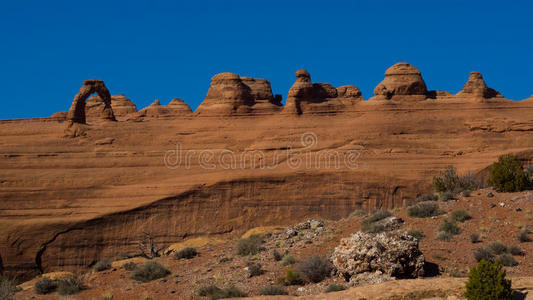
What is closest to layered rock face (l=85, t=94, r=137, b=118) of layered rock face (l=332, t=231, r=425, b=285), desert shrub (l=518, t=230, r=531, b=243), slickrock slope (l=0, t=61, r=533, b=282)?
slickrock slope (l=0, t=61, r=533, b=282)

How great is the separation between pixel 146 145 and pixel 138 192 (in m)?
4.08

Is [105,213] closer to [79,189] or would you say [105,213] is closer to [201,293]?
[79,189]

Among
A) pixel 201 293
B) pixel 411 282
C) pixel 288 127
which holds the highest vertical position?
pixel 288 127

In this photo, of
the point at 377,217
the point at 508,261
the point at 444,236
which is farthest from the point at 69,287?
the point at 508,261

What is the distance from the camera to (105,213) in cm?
2741

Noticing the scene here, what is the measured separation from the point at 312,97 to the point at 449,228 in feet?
66.2

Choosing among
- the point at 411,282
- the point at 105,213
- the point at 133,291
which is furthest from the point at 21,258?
the point at 411,282

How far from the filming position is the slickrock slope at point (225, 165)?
27.2m

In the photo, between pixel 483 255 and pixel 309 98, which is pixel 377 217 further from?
pixel 309 98

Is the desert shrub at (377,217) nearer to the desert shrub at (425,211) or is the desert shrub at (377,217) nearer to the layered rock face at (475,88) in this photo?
the desert shrub at (425,211)

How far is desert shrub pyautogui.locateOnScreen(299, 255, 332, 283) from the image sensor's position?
1220cm

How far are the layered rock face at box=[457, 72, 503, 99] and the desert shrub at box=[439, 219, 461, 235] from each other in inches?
794

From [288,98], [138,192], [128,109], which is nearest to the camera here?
[138,192]

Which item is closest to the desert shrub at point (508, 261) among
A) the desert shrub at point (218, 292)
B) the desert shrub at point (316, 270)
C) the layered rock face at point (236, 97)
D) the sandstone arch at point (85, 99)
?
the desert shrub at point (316, 270)
